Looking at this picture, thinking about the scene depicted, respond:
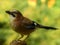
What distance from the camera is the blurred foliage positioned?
2.31 meters

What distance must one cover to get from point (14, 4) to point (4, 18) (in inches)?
6.6

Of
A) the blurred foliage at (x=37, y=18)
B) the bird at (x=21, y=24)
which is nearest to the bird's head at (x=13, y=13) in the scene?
the bird at (x=21, y=24)

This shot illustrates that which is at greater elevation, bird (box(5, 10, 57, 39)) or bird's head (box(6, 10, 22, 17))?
bird's head (box(6, 10, 22, 17))

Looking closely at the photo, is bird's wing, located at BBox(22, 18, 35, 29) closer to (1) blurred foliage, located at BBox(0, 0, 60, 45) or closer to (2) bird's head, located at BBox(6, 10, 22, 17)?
(2) bird's head, located at BBox(6, 10, 22, 17)

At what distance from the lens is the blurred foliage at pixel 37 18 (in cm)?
231

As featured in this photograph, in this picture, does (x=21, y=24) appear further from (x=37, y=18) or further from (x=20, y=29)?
(x=37, y=18)

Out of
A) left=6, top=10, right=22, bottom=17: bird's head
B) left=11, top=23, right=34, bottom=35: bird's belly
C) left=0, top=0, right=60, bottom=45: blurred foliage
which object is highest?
left=6, top=10, right=22, bottom=17: bird's head

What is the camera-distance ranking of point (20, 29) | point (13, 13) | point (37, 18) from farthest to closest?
point (37, 18), point (20, 29), point (13, 13)

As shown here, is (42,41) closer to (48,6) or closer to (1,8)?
(48,6)

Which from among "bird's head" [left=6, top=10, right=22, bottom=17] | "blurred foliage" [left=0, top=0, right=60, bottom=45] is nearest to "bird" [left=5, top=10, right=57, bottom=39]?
"bird's head" [left=6, top=10, right=22, bottom=17]

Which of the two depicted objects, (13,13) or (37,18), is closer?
(13,13)

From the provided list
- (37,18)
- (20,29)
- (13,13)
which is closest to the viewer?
(13,13)

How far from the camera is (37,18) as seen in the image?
7.63ft

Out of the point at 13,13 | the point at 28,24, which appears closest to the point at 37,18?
the point at 28,24
